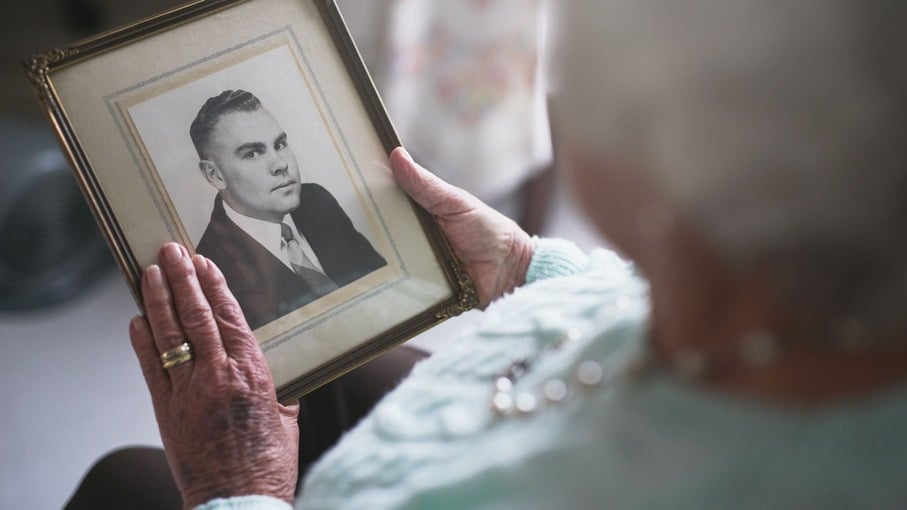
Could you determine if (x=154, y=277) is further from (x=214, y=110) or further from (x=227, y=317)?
(x=214, y=110)

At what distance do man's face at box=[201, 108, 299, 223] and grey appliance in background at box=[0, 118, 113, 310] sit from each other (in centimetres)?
88

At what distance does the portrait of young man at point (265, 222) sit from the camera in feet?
2.92

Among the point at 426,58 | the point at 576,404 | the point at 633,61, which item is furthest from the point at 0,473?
the point at 633,61

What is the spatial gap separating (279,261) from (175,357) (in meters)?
0.15

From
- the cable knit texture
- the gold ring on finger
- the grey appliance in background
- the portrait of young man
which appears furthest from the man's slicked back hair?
the grey appliance in background

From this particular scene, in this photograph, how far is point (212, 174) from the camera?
0.89m

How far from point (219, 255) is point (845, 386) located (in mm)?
625

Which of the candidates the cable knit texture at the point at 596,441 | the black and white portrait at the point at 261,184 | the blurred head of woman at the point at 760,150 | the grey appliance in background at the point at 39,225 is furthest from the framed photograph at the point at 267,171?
the grey appliance in background at the point at 39,225

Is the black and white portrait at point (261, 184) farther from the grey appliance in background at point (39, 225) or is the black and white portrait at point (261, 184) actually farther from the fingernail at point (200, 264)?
the grey appliance in background at point (39, 225)

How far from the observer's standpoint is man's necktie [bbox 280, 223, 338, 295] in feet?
3.00

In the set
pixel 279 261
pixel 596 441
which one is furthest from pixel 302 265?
pixel 596 441

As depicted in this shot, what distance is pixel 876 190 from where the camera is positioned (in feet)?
1.52

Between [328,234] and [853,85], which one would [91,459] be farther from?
[853,85]

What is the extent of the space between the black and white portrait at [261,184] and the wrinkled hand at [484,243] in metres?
0.11
